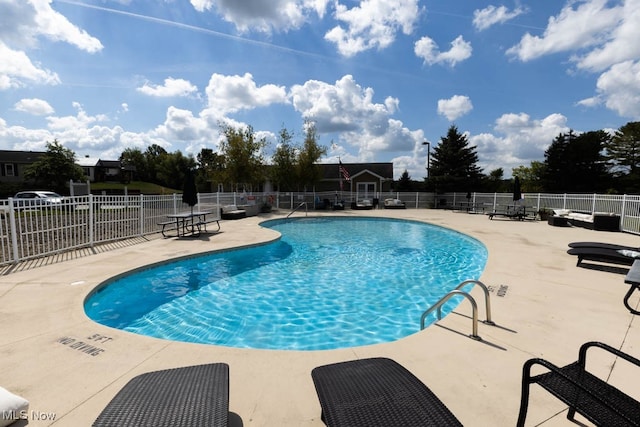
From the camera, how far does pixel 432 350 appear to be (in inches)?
119

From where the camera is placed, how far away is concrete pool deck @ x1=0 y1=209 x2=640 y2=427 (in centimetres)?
221

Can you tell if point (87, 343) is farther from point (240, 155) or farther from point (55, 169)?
point (55, 169)

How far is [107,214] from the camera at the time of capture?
28.6 ft

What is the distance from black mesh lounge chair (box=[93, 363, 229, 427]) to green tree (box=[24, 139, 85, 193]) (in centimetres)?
3596

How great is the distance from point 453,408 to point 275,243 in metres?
8.30

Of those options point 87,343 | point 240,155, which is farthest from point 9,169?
point 87,343

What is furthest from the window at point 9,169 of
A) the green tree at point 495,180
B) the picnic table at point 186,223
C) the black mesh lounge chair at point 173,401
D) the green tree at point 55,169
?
the green tree at point 495,180

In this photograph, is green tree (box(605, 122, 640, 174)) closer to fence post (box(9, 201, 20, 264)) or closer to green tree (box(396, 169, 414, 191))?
green tree (box(396, 169, 414, 191))

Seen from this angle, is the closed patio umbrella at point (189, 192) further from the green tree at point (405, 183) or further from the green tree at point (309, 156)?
the green tree at point (405, 183)

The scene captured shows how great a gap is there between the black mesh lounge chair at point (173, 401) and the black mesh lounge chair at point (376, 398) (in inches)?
23.8

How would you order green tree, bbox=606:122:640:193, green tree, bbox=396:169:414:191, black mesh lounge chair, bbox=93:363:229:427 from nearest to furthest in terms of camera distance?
black mesh lounge chair, bbox=93:363:229:427
green tree, bbox=606:122:640:193
green tree, bbox=396:169:414:191

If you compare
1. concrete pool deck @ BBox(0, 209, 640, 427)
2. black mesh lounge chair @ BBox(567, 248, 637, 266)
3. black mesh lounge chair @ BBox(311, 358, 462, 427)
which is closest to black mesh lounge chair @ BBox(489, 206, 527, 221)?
black mesh lounge chair @ BBox(567, 248, 637, 266)

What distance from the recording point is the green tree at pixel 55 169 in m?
27.7

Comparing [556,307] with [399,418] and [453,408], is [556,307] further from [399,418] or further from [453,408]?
[399,418]
